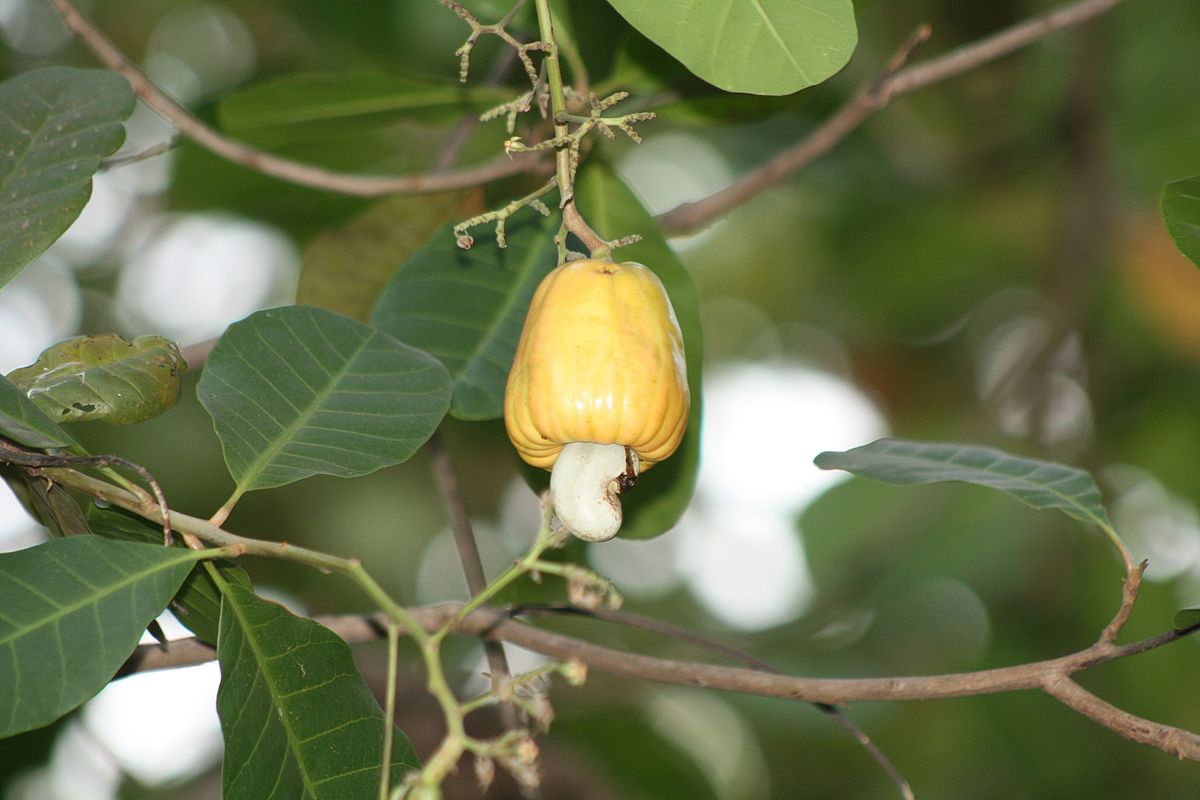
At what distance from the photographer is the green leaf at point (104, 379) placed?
3.09 ft

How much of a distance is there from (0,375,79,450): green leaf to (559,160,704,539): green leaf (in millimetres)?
582

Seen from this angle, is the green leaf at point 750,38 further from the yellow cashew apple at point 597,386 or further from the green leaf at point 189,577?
the green leaf at point 189,577

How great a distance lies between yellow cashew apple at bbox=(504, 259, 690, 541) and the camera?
82 cm

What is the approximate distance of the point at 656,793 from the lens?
2.68 metres

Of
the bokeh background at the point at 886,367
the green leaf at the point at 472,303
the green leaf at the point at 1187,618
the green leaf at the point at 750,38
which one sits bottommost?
the bokeh background at the point at 886,367

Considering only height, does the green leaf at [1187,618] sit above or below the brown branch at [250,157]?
below

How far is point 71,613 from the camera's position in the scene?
837mm

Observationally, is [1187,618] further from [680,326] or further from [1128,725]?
[680,326]

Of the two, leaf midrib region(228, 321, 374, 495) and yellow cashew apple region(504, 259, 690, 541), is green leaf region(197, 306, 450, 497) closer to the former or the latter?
leaf midrib region(228, 321, 374, 495)

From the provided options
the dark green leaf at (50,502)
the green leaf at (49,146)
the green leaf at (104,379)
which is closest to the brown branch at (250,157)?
the green leaf at (49,146)

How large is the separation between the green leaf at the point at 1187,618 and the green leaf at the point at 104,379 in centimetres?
82

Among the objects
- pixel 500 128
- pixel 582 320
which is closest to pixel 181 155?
pixel 500 128

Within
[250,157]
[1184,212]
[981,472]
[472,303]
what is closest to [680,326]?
[472,303]

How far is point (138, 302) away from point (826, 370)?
2.25 m
